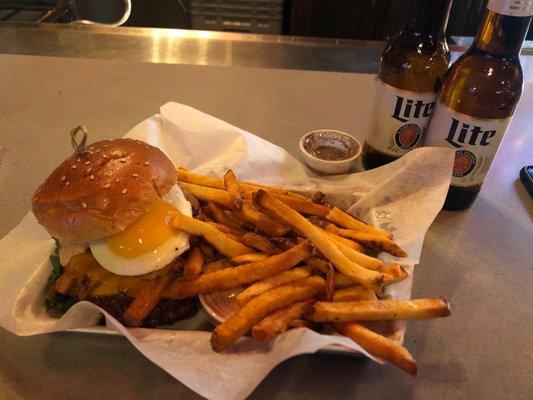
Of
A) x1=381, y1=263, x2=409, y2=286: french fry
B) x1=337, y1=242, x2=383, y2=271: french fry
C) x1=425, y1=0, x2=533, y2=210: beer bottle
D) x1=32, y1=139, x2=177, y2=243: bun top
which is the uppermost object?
x1=425, y1=0, x2=533, y2=210: beer bottle

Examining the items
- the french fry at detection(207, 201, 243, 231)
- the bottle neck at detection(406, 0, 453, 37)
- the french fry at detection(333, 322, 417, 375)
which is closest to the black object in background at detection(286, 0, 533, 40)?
the bottle neck at detection(406, 0, 453, 37)

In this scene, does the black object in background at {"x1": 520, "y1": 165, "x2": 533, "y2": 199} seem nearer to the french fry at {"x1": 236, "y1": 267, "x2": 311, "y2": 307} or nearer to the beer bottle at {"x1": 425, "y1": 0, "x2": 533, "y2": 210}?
the beer bottle at {"x1": 425, "y1": 0, "x2": 533, "y2": 210}

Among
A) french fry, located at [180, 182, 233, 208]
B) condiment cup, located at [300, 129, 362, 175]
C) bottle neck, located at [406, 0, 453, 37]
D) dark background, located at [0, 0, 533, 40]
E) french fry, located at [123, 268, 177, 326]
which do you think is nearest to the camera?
french fry, located at [123, 268, 177, 326]

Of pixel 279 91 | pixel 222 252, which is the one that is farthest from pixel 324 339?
pixel 279 91

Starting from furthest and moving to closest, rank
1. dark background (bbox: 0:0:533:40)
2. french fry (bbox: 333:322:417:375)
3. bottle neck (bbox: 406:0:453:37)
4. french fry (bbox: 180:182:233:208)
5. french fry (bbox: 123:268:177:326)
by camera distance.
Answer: dark background (bbox: 0:0:533:40), bottle neck (bbox: 406:0:453:37), french fry (bbox: 180:182:233:208), french fry (bbox: 123:268:177:326), french fry (bbox: 333:322:417:375)

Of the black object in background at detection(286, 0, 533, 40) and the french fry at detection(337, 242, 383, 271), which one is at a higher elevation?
the french fry at detection(337, 242, 383, 271)

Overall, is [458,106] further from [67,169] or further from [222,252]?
[67,169]

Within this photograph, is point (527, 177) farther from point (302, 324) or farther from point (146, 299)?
point (146, 299)

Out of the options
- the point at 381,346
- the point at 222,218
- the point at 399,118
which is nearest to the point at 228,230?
the point at 222,218
